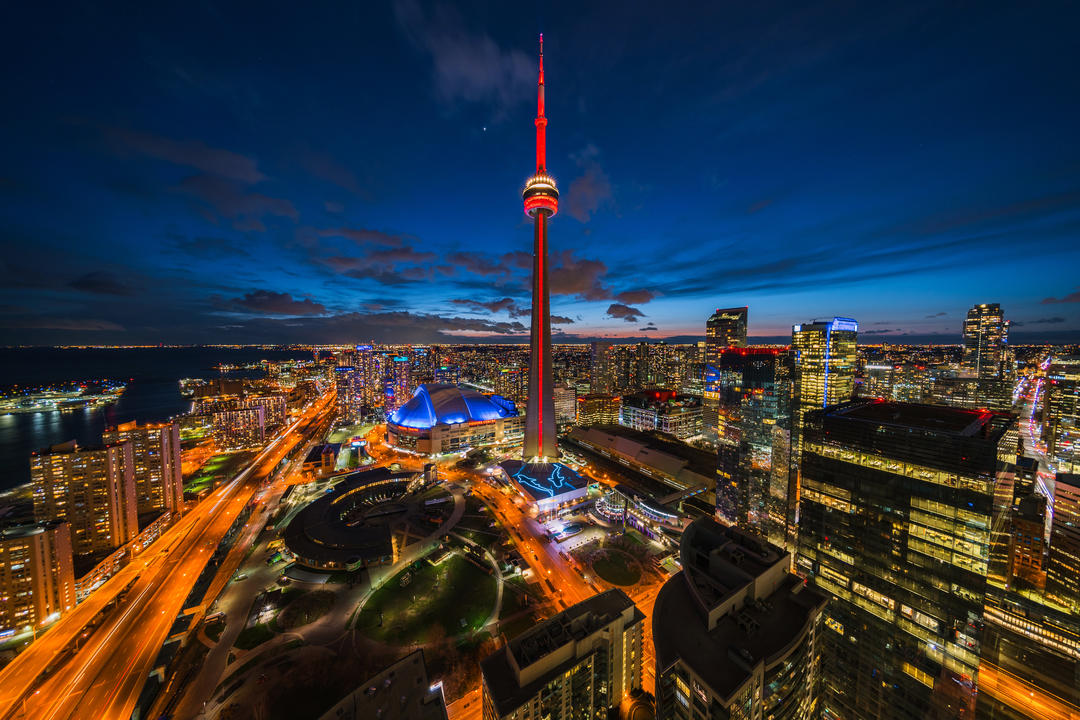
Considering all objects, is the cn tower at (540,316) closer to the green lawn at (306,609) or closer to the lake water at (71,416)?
the green lawn at (306,609)

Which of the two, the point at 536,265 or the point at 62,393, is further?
the point at 62,393

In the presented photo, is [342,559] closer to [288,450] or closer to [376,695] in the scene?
[376,695]

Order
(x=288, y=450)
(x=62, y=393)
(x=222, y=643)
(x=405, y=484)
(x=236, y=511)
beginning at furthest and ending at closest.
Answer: (x=62, y=393)
(x=288, y=450)
(x=405, y=484)
(x=236, y=511)
(x=222, y=643)

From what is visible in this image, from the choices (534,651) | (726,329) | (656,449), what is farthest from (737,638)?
(726,329)

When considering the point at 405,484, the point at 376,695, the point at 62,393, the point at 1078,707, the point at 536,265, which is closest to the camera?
the point at 376,695

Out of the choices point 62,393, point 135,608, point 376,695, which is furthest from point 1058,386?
point 62,393

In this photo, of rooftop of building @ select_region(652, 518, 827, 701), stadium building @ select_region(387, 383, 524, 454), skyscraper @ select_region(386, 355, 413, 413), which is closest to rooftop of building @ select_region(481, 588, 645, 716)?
rooftop of building @ select_region(652, 518, 827, 701)
